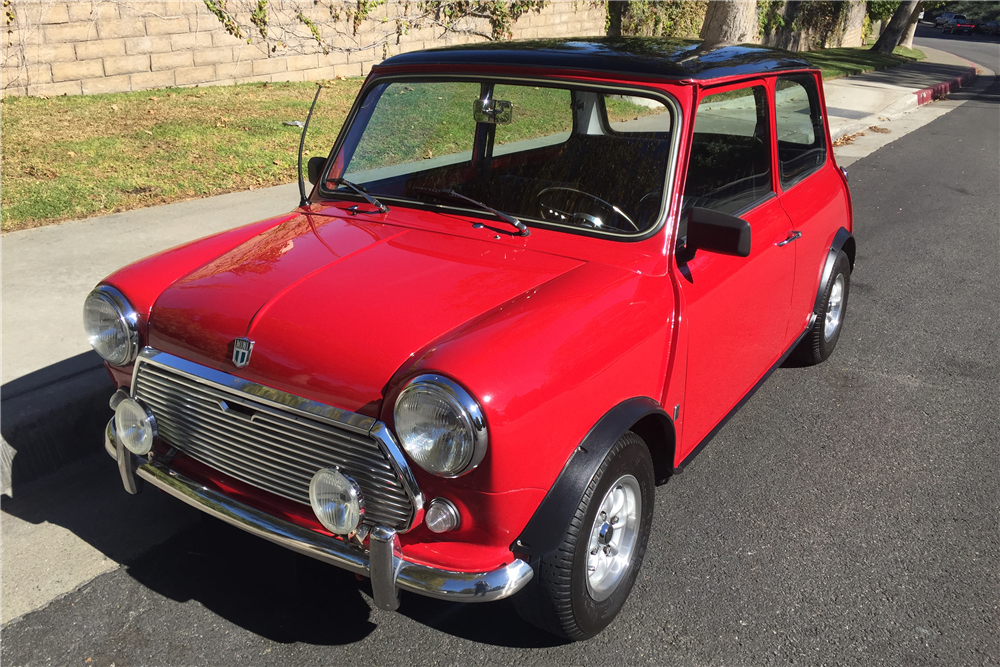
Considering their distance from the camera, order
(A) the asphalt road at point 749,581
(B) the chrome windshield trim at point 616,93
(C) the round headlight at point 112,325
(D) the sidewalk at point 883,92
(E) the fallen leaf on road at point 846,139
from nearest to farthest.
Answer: (A) the asphalt road at point 749,581 < (C) the round headlight at point 112,325 < (B) the chrome windshield trim at point 616,93 < (E) the fallen leaf on road at point 846,139 < (D) the sidewalk at point 883,92

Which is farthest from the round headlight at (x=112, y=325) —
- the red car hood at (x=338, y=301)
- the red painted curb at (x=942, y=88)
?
the red painted curb at (x=942, y=88)

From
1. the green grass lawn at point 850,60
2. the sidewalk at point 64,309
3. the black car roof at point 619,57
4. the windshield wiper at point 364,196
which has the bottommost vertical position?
the sidewalk at point 64,309

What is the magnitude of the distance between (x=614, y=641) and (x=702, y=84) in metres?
1.94

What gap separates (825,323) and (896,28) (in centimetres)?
2486

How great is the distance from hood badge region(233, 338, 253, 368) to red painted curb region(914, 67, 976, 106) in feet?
58.0

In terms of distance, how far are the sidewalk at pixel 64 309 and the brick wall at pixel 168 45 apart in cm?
331

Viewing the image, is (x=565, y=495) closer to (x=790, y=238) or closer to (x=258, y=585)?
(x=258, y=585)

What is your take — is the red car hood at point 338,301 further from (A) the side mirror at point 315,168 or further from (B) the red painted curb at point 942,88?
(B) the red painted curb at point 942,88

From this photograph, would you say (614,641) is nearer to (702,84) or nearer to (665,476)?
(665,476)

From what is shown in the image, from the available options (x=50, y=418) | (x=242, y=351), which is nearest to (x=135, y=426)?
(x=242, y=351)

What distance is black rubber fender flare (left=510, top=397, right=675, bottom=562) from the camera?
226cm

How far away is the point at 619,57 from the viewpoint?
3.04 m

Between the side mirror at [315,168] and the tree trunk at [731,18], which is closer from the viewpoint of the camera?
the side mirror at [315,168]

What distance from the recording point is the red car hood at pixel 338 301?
231 centimetres
